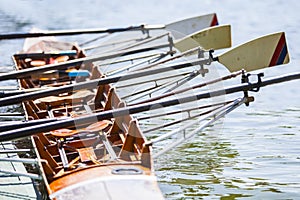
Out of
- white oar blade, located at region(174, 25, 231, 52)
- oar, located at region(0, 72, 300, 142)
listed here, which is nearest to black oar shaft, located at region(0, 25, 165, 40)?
white oar blade, located at region(174, 25, 231, 52)

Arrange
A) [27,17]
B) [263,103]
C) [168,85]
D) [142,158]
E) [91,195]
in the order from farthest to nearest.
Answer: [27,17]
[263,103]
[168,85]
[142,158]
[91,195]

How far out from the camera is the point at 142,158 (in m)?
3.54

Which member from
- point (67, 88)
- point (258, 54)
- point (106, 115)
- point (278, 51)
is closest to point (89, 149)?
point (67, 88)

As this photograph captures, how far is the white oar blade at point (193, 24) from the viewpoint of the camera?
243 inches

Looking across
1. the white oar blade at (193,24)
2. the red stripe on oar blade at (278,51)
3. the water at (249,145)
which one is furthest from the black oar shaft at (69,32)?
the red stripe on oar blade at (278,51)

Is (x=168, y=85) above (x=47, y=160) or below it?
above

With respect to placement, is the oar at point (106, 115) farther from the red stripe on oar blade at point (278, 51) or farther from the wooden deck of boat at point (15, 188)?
the red stripe on oar blade at point (278, 51)

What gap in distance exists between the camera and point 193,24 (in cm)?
619

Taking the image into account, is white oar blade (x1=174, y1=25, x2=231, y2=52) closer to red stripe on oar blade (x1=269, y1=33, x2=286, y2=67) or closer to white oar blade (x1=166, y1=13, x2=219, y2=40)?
white oar blade (x1=166, y1=13, x2=219, y2=40)

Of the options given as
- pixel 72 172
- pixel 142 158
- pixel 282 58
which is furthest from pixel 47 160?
pixel 282 58

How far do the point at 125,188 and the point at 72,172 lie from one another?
1.45 ft

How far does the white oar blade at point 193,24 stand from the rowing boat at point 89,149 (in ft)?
Result: 3.03

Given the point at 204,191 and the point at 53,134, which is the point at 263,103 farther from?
the point at 53,134

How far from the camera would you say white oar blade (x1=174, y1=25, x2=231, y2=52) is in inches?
215
